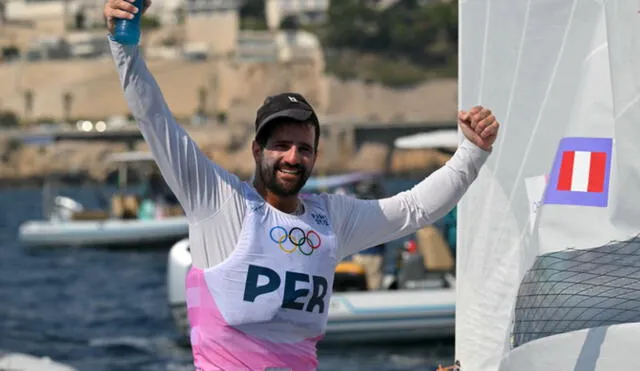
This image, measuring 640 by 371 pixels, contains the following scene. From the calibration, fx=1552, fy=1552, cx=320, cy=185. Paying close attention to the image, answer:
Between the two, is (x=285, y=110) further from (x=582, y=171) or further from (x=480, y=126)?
(x=582, y=171)

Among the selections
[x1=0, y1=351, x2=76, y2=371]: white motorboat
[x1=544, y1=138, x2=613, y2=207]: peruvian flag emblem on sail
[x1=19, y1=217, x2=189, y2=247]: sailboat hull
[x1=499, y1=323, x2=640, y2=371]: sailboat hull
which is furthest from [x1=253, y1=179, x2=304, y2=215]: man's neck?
[x1=19, y1=217, x2=189, y2=247]: sailboat hull

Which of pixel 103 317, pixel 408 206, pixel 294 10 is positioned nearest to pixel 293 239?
pixel 408 206

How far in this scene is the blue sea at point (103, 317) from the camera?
1330 cm

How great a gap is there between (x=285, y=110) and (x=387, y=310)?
33.3 feet

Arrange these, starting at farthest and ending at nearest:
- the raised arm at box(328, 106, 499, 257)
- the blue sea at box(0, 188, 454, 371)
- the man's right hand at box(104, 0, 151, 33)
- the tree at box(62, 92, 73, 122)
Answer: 1. the tree at box(62, 92, 73, 122)
2. the blue sea at box(0, 188, 454, 371)
3. the raised arm at box(328, 106, 499, 257)
4. the man's right hand at box(104, 0, 151, 33)

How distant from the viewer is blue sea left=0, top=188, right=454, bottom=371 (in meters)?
13.3

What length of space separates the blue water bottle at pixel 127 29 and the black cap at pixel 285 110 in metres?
0.33

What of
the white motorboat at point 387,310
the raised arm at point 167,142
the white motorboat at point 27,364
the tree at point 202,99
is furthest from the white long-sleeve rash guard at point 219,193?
the tree at point 202,99

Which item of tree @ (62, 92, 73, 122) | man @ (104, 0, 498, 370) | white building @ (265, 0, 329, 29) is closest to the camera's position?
man @ (104, 0, 498, 370)

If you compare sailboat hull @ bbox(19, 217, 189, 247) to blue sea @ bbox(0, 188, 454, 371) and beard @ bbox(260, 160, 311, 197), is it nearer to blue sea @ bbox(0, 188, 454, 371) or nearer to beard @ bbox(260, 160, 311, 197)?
blue sea @ bbox(0, 188, 454, 371)

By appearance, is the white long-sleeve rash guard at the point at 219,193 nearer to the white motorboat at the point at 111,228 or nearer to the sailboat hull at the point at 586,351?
the sailboat hull at the point at 586,351

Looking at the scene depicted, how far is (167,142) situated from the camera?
3105 millimetres

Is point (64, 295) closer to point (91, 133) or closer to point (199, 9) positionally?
point (91, 133)

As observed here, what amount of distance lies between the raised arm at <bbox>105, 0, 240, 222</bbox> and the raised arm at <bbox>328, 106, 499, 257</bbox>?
0.29m
